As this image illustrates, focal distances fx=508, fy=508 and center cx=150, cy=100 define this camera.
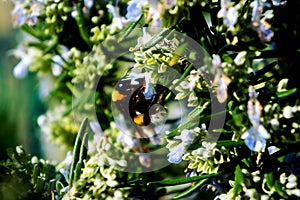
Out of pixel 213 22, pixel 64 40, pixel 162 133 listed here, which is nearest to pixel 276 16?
pixel 213 22

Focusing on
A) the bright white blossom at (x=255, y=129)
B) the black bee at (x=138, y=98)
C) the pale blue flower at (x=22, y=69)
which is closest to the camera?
the bright white blossom at (x=255, y=129)

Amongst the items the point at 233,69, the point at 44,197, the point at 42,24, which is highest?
the point at 42,24

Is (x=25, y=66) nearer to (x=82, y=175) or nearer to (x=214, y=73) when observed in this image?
(x=82, y=175)

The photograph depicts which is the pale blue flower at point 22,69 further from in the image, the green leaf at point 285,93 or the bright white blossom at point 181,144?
the green leaf at point 285,93

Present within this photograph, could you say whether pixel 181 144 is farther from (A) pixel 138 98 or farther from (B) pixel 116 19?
(B) pixel 116 19

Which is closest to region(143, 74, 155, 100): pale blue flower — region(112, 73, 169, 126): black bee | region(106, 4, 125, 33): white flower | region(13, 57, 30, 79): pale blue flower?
region(112, 73, 169, 126): black bee

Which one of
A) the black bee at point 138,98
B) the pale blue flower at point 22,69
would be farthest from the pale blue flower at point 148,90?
the pale blue flower at point 22,69
